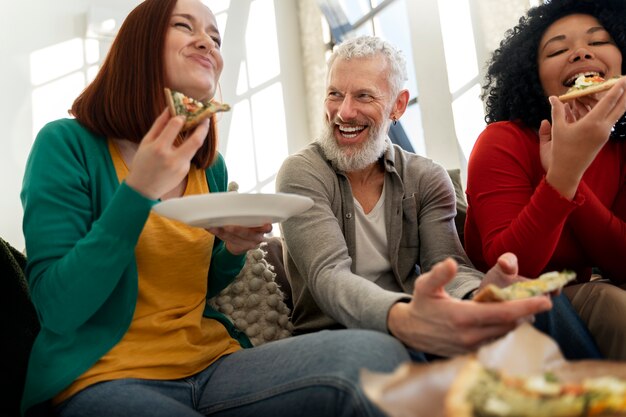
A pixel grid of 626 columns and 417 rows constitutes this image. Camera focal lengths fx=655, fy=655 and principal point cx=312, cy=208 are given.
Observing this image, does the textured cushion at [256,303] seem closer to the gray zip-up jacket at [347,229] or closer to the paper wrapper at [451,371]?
the gray zip-up jacket at [347,229]

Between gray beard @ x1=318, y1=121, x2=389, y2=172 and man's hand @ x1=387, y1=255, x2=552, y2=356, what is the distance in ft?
2.31

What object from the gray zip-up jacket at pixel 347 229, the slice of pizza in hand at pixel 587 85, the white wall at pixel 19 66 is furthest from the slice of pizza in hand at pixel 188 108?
the white wall at pixel 19 66

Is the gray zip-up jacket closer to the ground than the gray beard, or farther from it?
closer to the ground

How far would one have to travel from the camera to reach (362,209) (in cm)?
177

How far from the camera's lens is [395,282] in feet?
5.68

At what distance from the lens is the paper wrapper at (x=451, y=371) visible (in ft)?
2.24

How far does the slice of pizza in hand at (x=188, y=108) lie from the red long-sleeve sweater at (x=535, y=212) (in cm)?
74

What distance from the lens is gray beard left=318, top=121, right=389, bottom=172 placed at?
178 centimetres

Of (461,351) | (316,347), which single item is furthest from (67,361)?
(461,351)

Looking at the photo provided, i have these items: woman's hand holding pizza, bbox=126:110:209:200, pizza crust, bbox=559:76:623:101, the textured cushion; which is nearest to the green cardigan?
woman's hand holding pizza, bbox=126:110:209:200

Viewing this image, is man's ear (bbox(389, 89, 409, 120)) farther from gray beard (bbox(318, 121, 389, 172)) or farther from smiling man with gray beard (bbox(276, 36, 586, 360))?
gray beard (bbox(318, 121, 389, 172))

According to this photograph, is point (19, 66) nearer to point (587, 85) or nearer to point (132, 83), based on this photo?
Result: point (132, 83)

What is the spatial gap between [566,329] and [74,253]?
3.20 feet

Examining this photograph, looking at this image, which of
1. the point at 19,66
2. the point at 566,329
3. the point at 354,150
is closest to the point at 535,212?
the point at 566,329
